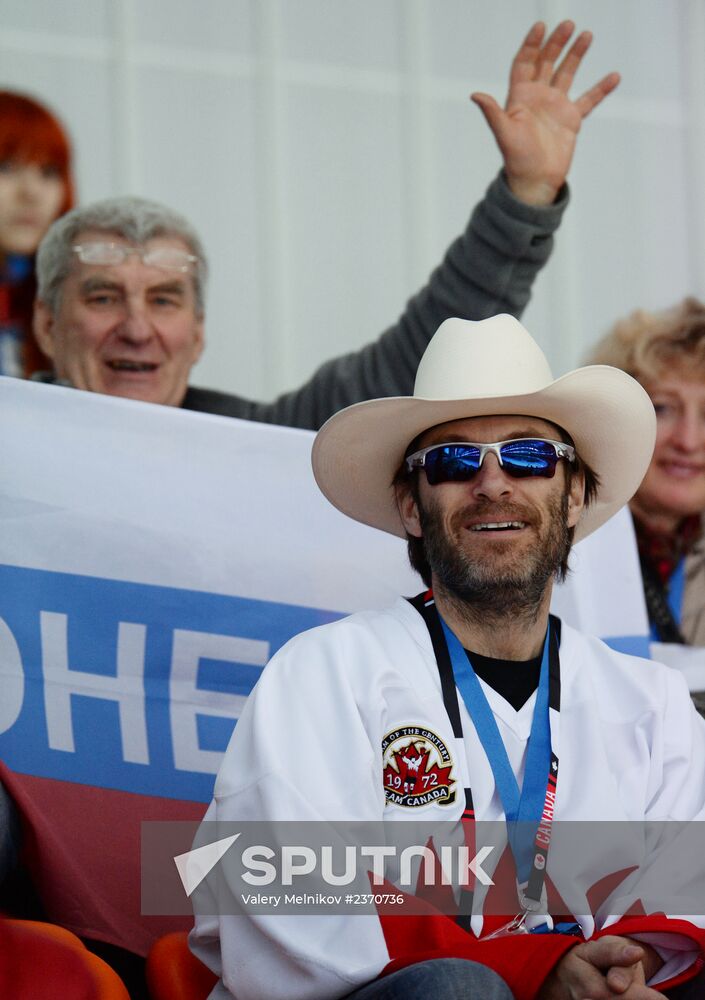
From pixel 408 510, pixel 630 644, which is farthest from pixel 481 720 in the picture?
pixel 630 644

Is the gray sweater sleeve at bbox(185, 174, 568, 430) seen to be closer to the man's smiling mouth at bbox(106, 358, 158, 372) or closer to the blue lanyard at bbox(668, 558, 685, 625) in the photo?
the man's smiling mouth at bbox(106, 358, 158, 372)

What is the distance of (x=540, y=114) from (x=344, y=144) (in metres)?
1.32

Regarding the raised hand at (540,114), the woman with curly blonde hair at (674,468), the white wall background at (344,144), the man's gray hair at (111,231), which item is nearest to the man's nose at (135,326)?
the man's gray hair at (111,231)

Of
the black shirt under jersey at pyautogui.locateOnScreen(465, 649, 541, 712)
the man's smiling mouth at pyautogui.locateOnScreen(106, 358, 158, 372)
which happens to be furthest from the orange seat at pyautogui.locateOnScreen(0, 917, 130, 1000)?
the man's smiling mouth at pyautogui.locateOnScreen(106, 358, 158, 372)

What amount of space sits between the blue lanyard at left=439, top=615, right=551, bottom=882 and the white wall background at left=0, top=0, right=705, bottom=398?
106 inches

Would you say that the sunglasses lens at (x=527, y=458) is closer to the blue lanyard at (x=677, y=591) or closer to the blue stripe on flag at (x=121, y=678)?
the blue stripe on flag at (x=121, y=678)

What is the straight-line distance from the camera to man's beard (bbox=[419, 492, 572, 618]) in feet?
8.96

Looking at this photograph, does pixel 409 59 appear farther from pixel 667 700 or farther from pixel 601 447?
pixel 667 700

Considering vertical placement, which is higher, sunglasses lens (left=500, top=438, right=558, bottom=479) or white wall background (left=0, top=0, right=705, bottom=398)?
white wall background (left=0, top=0, right=705, bottom=398)

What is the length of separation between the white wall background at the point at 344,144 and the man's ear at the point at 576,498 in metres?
2.29

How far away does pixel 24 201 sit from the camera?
482 cm

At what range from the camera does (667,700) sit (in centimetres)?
286

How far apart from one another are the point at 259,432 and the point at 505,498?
110 cm

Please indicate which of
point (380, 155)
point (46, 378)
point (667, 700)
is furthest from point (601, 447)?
point (380, 155)
